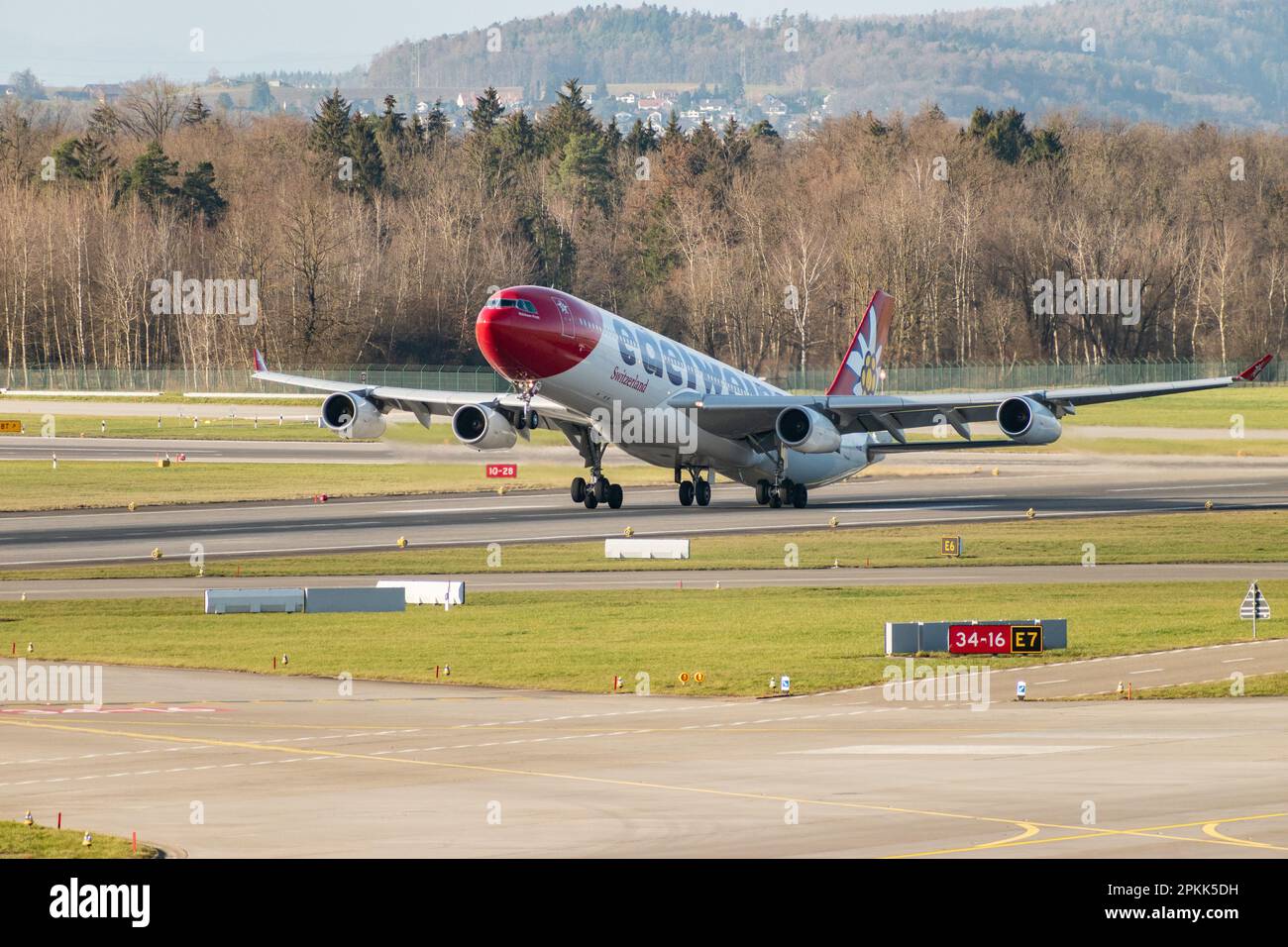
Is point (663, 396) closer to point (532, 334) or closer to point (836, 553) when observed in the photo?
point (532, 334)

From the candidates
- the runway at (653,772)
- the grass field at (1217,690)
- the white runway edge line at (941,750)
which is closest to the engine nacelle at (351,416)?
the runway at (653,772)

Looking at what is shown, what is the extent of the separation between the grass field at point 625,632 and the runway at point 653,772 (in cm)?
247

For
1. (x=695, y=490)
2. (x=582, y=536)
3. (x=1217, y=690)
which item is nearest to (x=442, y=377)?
(x=695, y=490)

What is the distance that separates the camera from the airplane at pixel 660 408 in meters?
63.2

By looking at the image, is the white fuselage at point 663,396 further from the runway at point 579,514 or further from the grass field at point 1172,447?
the grass field at point 1172,447

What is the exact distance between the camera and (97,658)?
4391 cm

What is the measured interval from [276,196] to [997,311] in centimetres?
8153

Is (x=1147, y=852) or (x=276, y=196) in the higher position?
(x=276, y=196)

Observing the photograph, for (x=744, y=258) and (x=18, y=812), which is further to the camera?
(x=744, y=258)

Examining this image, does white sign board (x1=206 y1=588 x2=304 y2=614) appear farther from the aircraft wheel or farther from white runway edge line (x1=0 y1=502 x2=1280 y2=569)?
the aircraft wheel

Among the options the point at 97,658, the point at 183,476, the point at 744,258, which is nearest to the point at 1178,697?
the point at 97,658

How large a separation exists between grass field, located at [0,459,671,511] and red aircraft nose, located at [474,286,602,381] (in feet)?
68.5
